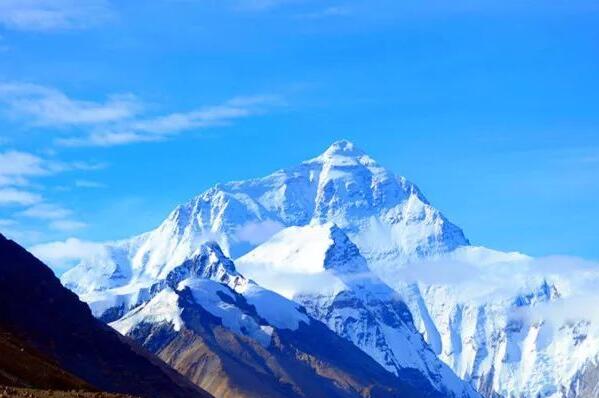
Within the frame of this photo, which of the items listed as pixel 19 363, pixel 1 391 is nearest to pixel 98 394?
pixel 1 391

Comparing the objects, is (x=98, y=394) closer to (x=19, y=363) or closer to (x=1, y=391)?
(x=1, y=391)

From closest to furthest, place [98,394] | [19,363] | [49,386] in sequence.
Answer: [98,394]
[49,386]
[19,363]

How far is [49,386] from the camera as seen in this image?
440ft

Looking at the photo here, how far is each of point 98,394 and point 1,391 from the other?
381 inches

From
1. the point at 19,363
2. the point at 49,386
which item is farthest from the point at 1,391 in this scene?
the point at 19,363

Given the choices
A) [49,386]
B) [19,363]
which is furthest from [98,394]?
[19,363]

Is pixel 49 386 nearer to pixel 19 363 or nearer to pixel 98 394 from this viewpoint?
pixel 19 363

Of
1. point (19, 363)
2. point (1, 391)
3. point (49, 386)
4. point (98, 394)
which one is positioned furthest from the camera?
point (19, 363)

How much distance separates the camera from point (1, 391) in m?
90.3

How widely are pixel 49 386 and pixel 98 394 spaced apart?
3726 cm

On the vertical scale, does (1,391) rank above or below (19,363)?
below

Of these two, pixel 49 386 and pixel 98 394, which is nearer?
pixel 98 394

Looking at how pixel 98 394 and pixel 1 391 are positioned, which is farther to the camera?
pixel 98 394

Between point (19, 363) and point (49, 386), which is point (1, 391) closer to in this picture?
point (49, 386)
